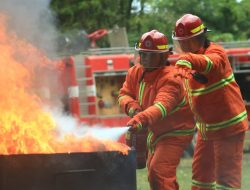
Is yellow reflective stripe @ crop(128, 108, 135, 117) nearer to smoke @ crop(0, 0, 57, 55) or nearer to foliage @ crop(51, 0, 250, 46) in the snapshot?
smoke @ crop(0, 0, 57, 55)

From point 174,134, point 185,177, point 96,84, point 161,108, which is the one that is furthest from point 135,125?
point 96,84

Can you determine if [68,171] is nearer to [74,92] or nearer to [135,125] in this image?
[135,125]

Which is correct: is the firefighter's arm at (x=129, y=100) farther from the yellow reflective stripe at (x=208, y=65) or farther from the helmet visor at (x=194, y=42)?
the yellow reflective stripe at (x=208, y=65)

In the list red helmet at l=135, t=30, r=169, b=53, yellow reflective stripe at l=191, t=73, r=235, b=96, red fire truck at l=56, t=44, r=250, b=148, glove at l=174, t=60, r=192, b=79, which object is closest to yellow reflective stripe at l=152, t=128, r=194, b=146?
yellow reflective stripe at l=191, t=73, r=235, b=96

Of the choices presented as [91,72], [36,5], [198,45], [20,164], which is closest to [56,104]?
[91,72]

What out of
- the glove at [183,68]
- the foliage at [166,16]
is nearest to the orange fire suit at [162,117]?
the glove at [183,68]

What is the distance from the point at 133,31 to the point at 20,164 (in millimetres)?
14479

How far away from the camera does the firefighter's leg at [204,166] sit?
608 cm

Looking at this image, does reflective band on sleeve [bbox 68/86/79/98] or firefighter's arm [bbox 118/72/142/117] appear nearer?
firefighter's arm [bbox 118/72/142/117]

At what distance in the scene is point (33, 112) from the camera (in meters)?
5.59

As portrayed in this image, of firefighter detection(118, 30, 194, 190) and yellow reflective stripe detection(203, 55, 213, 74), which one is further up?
yellow reflective stripe detection(203, 55, 213, 74)

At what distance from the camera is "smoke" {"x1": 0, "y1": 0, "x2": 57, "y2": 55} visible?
6.14 meters

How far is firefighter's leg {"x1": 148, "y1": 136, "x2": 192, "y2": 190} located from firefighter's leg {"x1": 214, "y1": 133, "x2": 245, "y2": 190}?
43cm

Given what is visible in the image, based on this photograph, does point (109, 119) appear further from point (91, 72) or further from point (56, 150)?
point (56, 150)
